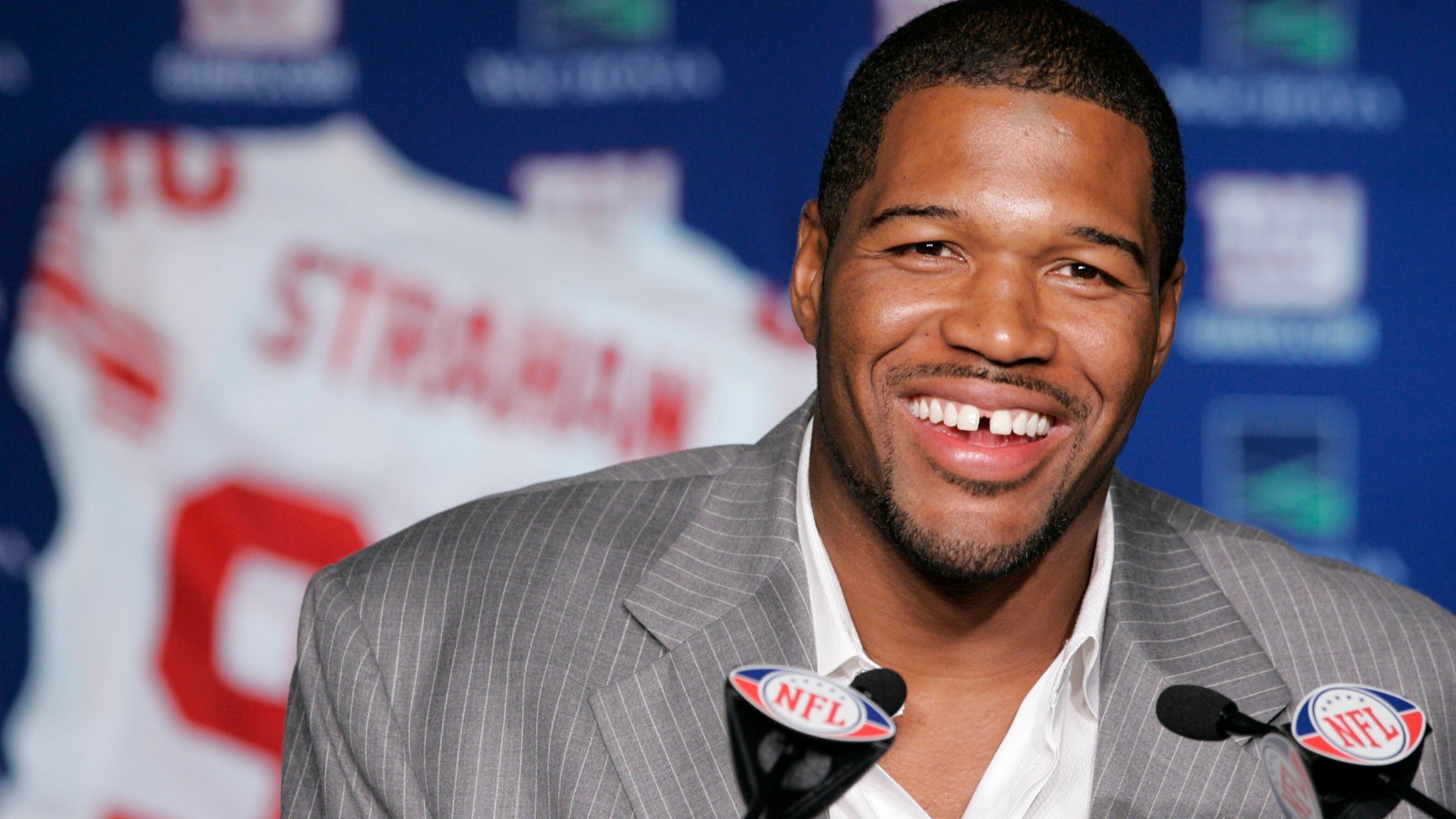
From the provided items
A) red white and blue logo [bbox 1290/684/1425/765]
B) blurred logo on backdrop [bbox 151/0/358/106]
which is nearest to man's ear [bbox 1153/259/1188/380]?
red white and blue logo [bbox 1290/684/1425/765]

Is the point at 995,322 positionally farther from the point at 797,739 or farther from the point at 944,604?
the point at 797,739

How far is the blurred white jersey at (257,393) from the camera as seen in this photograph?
126 inches

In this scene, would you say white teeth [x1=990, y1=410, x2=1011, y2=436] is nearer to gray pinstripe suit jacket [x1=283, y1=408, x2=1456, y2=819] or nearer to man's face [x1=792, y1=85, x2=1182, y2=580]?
man's face [x1=792, y1=85, x2=1182, y2=580]

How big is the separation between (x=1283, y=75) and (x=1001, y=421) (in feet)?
5.93

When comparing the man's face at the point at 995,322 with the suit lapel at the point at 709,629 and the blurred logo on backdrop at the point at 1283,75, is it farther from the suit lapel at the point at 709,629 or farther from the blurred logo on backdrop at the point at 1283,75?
the blurred logo on backdrop at the point at 1283,75

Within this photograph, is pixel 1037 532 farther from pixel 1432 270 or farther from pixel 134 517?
pixel 134 517

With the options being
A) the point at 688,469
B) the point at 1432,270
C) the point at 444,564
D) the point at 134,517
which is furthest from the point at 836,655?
the point at 134,517

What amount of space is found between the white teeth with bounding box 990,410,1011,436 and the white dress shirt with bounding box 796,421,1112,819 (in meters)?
0.29

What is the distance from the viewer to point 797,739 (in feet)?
3.40

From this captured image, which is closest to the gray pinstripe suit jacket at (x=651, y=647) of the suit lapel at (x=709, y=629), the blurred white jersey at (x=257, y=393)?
the suit lapel at (x=709, y=629)

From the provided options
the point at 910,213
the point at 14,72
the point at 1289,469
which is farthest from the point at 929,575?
the point at 14,72

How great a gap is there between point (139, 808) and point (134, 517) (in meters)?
0.62

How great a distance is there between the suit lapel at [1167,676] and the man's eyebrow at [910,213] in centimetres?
48

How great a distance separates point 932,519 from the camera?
1.62m
